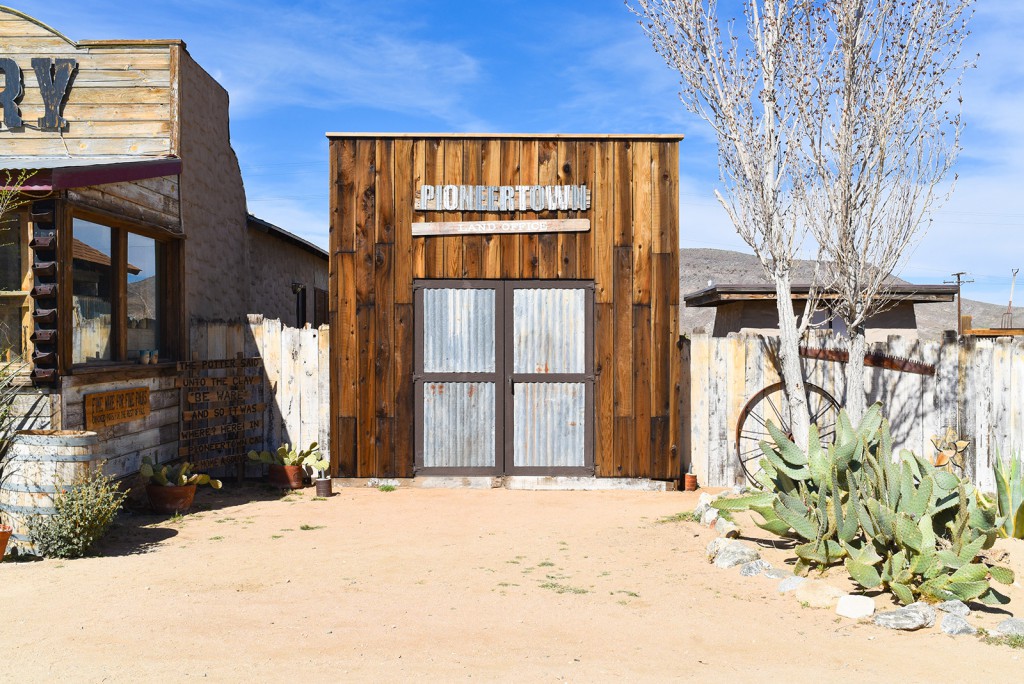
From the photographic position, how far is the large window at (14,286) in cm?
834

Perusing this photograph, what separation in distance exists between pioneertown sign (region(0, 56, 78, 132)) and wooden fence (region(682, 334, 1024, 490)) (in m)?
8.56

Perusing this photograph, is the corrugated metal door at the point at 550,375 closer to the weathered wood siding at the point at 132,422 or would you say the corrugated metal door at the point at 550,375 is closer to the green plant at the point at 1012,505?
the weathered wood siding at the point at 132,422

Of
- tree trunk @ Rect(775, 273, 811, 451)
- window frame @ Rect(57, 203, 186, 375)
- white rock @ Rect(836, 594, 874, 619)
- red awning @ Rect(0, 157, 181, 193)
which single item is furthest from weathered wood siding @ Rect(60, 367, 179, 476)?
tree trunk @ Rect(775, 273, 811, 451)

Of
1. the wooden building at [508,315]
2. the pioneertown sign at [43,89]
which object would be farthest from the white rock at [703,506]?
the pioneertown sign at [43,89]

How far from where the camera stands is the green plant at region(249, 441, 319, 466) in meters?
10.8

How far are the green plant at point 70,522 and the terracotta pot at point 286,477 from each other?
11.8ft

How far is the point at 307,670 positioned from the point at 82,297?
19.8 feet

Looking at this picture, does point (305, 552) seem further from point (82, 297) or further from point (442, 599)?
point (82, 297)

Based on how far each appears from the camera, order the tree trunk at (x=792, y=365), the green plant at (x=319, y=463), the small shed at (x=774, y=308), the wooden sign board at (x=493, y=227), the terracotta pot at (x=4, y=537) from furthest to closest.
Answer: the small shed at (x=774, y=308) < the wooden sign board at (x=493, y=227) < the green plant at (x=319, y=463) < the tree trunk at (x=792, y=365) < the terracotta pot at (x=4, y=537)

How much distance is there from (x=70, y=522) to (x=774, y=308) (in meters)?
11.2

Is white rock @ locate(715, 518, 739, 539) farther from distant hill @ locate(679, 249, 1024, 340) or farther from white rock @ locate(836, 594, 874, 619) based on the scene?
distant hill @ locate(679, 249, 1024, 340)

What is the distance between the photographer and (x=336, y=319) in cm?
1091

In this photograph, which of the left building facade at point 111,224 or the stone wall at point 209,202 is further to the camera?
the stone wall at point 209,202

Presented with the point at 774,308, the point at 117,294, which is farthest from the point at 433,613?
the point at 774,308
